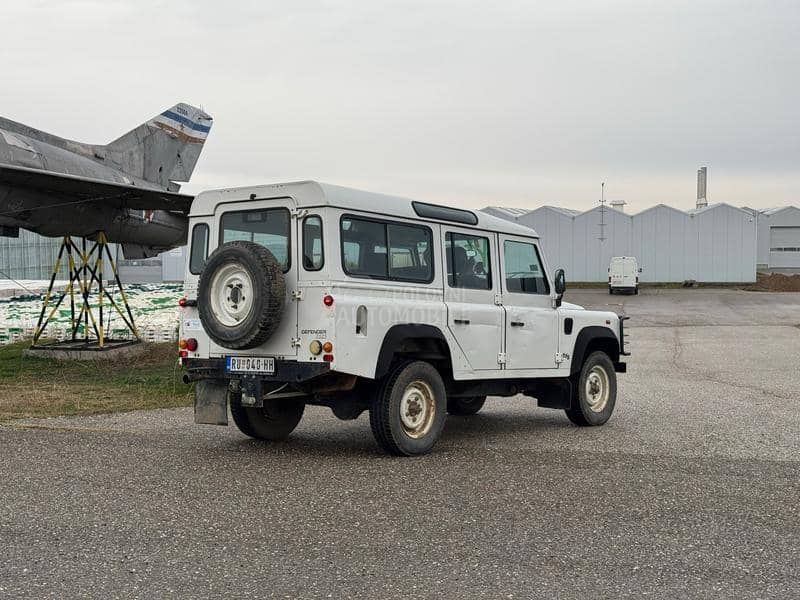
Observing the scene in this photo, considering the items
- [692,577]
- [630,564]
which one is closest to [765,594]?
[692,577]

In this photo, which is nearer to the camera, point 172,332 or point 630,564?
point 630,564

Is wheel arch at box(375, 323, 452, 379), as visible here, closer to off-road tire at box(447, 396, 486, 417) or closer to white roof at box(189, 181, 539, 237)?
white roof at box(189, 181, 539, 237)

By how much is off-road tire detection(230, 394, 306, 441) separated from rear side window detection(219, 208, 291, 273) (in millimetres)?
1661

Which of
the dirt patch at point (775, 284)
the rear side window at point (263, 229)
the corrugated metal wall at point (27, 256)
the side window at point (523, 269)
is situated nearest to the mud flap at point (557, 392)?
the side window at point (523, 269)

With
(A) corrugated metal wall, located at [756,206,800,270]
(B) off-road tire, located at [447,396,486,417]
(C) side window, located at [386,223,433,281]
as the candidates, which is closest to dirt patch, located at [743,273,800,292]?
(A) corrugated metal wall, located at [756,206,800,270]

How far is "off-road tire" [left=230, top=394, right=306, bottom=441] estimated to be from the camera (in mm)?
9086

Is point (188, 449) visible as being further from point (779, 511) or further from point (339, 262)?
point (779, 511)

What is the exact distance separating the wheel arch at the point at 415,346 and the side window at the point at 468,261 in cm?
64

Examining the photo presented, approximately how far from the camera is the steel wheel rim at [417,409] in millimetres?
8445

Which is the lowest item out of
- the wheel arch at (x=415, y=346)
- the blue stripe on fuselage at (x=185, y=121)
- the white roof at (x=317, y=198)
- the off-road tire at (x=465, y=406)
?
the off-road tire at (x=465, y=406)

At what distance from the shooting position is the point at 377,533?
18.9ft

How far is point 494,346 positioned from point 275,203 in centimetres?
284

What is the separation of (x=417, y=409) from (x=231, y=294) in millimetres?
2137

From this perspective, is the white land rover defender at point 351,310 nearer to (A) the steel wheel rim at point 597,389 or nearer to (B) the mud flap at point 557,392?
(B) the mud flap at point 557,392
